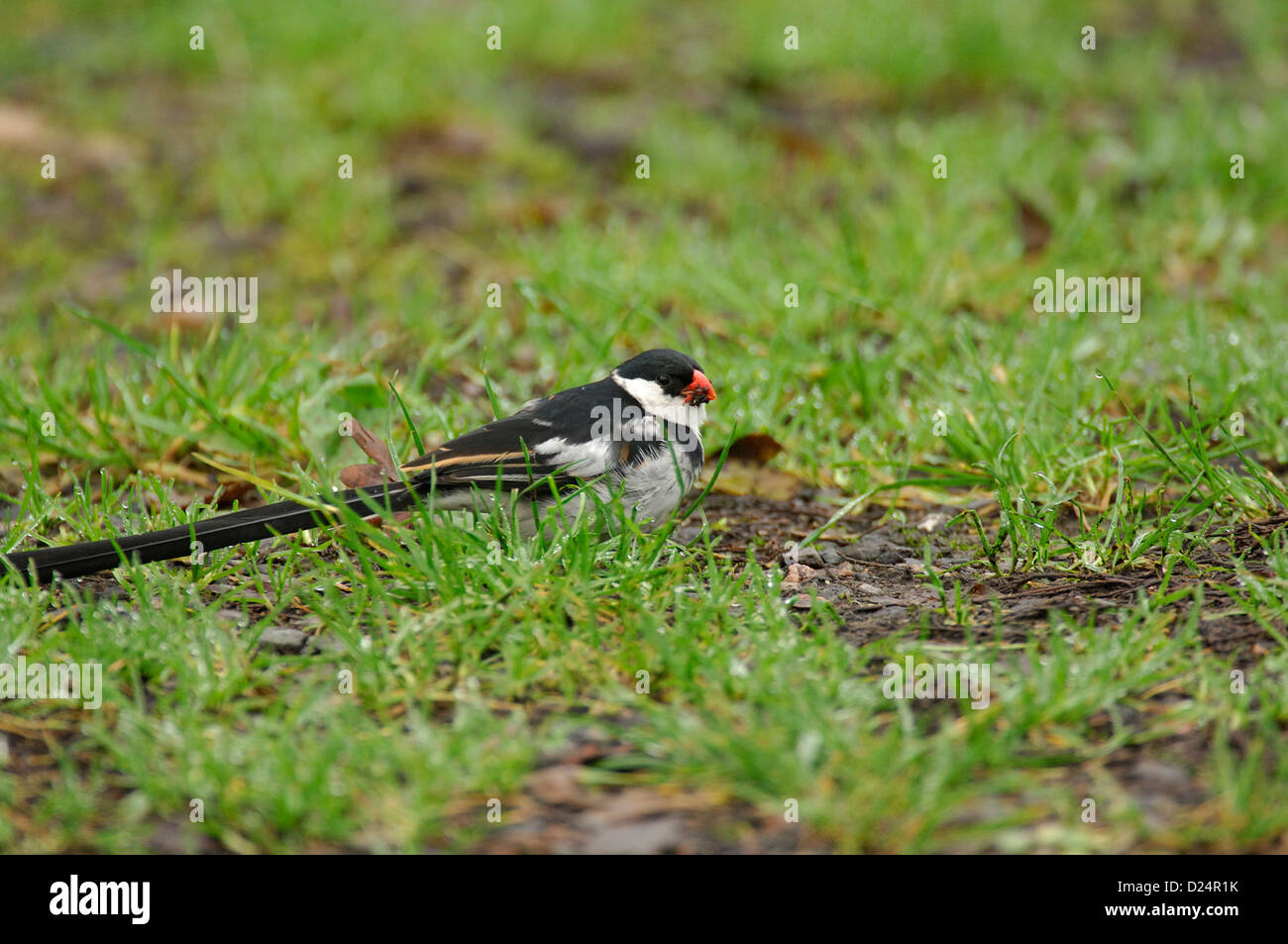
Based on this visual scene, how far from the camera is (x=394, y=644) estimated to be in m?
2.96

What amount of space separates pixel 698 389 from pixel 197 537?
163 centimetres

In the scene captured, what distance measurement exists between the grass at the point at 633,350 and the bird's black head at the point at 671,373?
45 cm

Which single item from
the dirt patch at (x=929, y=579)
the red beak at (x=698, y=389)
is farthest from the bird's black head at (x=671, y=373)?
the dirt patch at (x=929, y=579)

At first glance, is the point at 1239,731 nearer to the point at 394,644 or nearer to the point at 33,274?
the point at 394,644

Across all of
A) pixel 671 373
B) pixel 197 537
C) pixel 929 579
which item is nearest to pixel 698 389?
pixel 671 373

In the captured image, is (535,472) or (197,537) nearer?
(197,537)

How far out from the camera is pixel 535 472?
3.63 m

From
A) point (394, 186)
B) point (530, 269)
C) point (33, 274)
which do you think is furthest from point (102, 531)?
point (394, 186)

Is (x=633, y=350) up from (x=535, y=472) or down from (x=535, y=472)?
up

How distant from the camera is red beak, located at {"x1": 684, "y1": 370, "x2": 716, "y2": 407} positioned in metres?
4.11

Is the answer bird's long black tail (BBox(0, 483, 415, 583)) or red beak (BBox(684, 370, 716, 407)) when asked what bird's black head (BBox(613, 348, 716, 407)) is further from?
bird's long black tail (BBox(0, 483, 415, 583))

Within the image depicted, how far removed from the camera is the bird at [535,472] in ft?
10.8

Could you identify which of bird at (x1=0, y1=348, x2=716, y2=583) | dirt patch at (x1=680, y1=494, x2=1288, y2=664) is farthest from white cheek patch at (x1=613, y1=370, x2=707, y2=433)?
dirt patch at (x1=680, y1=494, x2=1288, y2=664)

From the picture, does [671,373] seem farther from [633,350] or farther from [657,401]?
[633,350]
